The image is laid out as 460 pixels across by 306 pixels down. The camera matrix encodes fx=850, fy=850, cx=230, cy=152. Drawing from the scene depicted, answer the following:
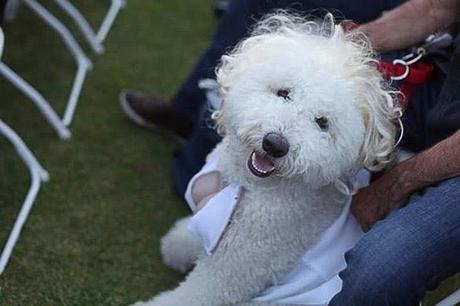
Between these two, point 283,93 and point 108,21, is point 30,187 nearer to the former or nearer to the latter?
point 108,21

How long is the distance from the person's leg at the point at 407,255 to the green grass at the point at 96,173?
0.74m

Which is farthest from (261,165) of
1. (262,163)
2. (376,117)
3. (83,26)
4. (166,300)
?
(83,26)

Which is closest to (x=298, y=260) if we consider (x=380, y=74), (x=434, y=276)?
(x=434, y=276)

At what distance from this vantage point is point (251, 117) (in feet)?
6.10

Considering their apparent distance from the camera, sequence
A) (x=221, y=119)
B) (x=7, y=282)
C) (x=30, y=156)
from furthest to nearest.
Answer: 1. (x=30, y=156)
2. (x=7, y=282)
3. (x=221, y=119)

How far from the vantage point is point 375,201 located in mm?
2053

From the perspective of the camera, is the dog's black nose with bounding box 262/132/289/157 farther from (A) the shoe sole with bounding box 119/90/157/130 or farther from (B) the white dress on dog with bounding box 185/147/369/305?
(A) the shoe sole with bounding box 119/90/157/130

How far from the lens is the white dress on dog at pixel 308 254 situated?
6.75 ft

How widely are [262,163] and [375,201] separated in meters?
0.33

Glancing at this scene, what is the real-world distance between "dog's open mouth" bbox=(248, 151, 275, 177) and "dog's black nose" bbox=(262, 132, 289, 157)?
46mm

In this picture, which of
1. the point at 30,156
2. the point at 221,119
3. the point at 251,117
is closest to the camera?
the point at 251,117

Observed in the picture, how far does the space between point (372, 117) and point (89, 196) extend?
1.12 m

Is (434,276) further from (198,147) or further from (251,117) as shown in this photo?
(198,147)

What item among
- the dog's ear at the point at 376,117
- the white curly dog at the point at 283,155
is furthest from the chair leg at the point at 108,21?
the dog's ear at the point at 376,117
